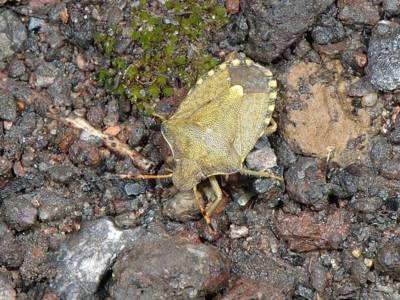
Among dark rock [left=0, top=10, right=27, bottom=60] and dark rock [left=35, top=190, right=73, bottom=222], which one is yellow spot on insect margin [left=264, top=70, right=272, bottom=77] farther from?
dark rock [left=0, top=10, right=27, bottom=60]

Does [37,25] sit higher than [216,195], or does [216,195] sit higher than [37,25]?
A: [37,25]

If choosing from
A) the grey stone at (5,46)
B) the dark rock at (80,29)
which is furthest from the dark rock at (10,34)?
the dark rock at (80,29)

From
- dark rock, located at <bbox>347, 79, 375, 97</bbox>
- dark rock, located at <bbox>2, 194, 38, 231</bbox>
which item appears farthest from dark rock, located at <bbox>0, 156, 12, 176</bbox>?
dark rock, located at <bbox>347, 79, 375, 97</bbox>

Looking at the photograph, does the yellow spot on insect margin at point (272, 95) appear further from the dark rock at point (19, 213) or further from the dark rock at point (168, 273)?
the dark rock at point (19, 213)

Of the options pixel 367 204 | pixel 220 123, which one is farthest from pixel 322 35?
pixel 367 204

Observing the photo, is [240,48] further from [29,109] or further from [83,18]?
[29,109]

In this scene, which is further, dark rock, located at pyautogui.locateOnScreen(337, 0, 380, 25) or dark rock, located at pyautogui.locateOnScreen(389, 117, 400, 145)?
dark rock, located at pyautogui.locateOnScreen(337, 0, 380, 25)

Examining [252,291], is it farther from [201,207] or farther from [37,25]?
[37,25]
